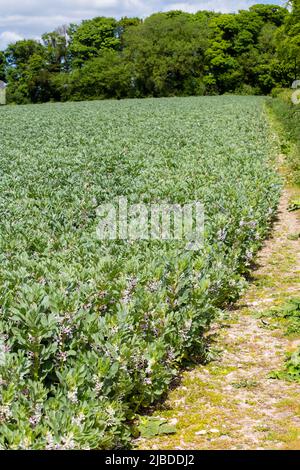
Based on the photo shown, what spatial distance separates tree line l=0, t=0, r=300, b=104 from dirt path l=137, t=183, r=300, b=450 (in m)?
77.5

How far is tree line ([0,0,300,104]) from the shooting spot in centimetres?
8425

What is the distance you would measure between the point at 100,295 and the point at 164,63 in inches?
3292

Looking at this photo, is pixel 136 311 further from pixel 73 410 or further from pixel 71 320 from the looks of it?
pixel 73 410

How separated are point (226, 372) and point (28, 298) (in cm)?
237

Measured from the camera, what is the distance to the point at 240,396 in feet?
17.4

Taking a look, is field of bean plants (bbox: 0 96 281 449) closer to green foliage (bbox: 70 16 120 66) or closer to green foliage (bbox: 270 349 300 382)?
green foliage (bbox: 270 349 300 382)

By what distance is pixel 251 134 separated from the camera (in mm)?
21047

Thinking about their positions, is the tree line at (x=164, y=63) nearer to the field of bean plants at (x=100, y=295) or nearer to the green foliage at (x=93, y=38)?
the green foliage at (x=93, y=38)

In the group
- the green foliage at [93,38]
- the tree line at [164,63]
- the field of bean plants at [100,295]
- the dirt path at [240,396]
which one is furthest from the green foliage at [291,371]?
the green foliage at [93,38]

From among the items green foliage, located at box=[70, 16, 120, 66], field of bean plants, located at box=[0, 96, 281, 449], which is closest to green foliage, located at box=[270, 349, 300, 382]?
field of bean plants, located at box=[0, 96, 281, 449]

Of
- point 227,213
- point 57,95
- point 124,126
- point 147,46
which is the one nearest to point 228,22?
point 147,46

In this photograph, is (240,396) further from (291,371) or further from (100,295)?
(100,295)

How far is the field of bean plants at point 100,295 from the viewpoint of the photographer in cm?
397

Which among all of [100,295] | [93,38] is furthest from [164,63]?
[100,295]
